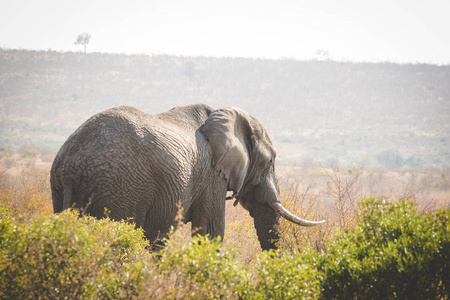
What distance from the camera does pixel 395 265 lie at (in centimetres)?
447

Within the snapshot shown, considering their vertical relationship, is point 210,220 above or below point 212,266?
below

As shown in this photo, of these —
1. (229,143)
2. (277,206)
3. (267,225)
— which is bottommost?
(267,225)

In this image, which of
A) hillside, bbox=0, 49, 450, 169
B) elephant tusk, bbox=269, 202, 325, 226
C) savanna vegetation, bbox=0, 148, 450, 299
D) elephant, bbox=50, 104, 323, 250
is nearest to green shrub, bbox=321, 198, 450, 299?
savanna vegetation, bbox=0, 148, 450, 299

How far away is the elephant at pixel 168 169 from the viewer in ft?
18.2

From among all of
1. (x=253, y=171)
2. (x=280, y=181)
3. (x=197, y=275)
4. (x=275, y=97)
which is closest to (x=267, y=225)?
(x=253, y=171)

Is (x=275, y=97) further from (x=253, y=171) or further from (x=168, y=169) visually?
(x=168, y=169)

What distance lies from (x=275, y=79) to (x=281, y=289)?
79688 mm

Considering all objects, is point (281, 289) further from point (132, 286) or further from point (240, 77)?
point (240, 77)

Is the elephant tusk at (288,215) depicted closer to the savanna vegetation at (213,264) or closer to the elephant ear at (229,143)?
the elephant ear at (229,143)

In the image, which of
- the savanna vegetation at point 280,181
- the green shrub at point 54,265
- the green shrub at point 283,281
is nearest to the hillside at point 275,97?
the savanna vegetation at point 280,181

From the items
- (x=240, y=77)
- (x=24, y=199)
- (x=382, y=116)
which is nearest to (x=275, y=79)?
(x=240, y=77)

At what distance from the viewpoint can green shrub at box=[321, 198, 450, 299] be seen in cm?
445

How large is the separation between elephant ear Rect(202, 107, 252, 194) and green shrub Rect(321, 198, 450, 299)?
274cm

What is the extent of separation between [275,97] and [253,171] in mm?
68647
